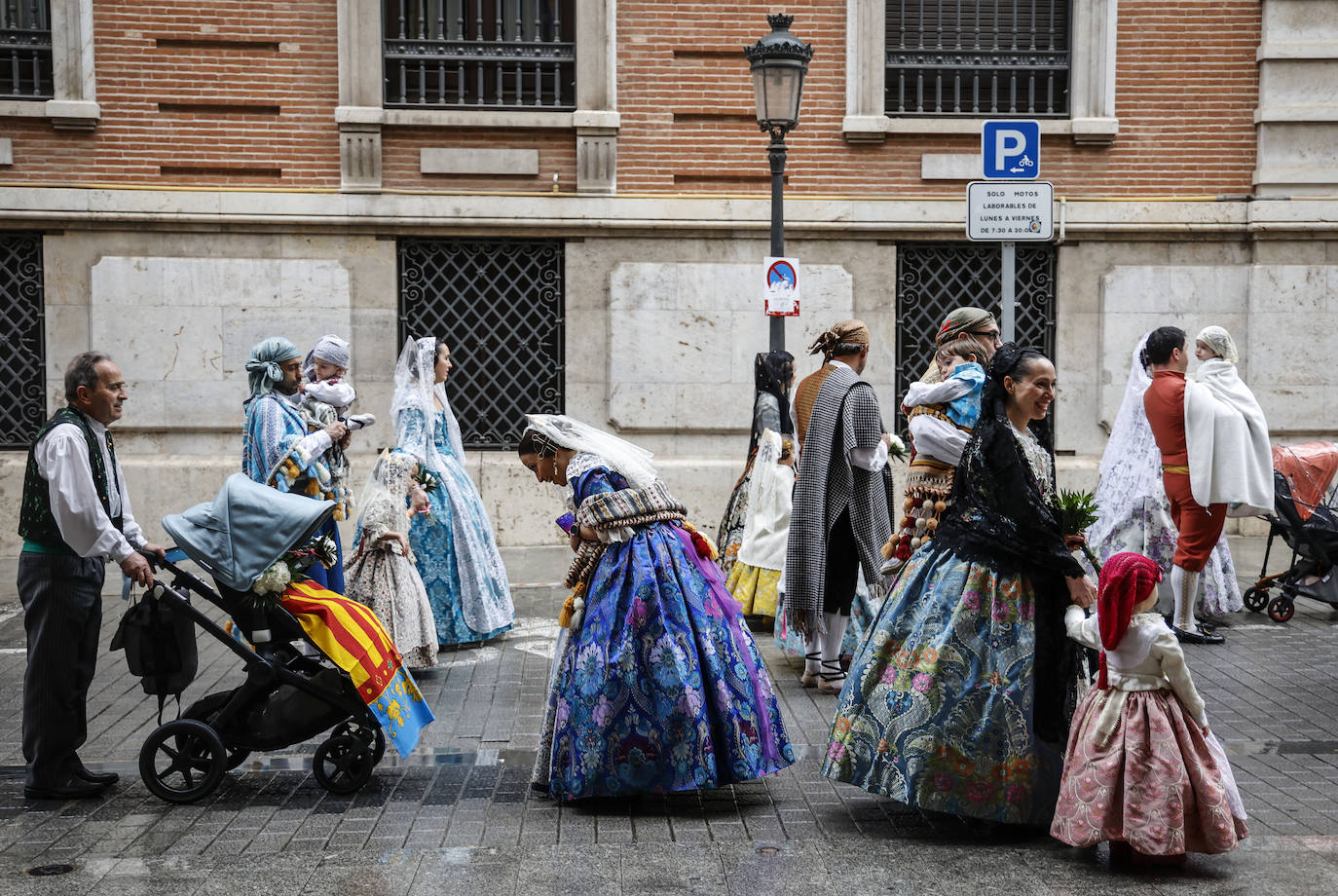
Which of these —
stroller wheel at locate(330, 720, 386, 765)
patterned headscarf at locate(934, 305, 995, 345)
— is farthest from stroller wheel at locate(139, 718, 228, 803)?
patterned headscarf at locate(934, 305, 995, 345)

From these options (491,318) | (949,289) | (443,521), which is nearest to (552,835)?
(443,521)

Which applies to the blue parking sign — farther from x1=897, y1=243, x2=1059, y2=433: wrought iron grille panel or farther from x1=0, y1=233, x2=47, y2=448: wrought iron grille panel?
x1=0, y1=233, x2=47, y2=448: wrought iron grille panel

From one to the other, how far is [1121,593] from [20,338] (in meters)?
10.8

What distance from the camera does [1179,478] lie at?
8.75m

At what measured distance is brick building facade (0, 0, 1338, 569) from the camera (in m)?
12.4

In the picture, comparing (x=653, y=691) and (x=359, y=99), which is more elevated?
(x=359, y=99)

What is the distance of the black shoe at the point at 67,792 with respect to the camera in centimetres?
569

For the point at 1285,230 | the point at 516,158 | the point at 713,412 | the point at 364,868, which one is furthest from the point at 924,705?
the point at 1285,230

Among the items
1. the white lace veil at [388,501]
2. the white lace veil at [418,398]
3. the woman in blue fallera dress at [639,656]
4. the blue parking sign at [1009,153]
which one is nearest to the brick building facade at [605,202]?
the white lace veil at [418,398]

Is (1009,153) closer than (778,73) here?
Yes

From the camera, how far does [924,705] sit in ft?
16.4

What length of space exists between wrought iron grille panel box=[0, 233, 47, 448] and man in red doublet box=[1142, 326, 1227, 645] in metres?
9.41

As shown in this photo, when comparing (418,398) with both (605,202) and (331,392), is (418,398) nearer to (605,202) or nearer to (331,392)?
(331,392)

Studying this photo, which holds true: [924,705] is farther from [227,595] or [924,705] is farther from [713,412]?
[713,412]
